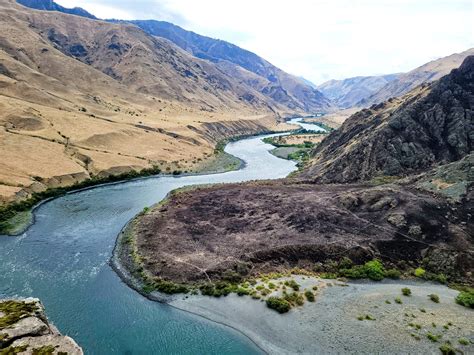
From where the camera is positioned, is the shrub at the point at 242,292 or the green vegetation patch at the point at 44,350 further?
the shrub at the point at 242,292

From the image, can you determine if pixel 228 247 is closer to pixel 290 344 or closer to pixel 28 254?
pixel 290 344

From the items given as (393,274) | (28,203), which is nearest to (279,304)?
(393,274)

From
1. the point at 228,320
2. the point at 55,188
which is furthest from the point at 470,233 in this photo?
the point at 55,188

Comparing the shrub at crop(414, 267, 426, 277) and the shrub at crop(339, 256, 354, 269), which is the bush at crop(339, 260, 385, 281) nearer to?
the shrub at crop(339, 256, 354, 269)

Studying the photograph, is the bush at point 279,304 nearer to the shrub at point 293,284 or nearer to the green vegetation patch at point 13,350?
the shrub at point 293,284

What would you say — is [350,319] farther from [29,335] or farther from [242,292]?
[29,335]

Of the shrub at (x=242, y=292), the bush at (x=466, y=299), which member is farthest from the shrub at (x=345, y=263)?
the shrub at (x=242, y=292)

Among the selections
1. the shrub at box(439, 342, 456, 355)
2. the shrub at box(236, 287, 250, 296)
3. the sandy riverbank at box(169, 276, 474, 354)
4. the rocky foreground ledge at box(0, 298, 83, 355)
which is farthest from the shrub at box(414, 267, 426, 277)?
the rocky foreground ledge at box(0, 298, 83, 355)
